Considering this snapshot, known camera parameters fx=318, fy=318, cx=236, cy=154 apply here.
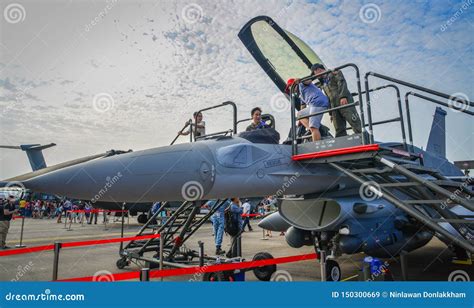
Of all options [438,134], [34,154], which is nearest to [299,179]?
[438,134]

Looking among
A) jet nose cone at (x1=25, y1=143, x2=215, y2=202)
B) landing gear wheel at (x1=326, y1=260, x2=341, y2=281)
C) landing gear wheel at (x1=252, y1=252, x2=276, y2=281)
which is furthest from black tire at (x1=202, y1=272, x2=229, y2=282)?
landing gear wheel at (x1=326, y1=260, x2=341, y2=281)

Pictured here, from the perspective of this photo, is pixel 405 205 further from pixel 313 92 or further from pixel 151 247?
pixel 151 247

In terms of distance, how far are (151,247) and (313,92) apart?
4458 millimetres

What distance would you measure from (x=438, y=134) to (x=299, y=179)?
7350 millimetres

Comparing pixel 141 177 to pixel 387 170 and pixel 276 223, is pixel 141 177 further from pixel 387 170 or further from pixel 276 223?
pixel 276 223

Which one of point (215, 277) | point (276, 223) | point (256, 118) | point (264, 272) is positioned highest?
point (256, 118)

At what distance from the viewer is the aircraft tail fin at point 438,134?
9516 mm

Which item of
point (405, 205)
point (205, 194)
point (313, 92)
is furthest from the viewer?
point (313, 92)

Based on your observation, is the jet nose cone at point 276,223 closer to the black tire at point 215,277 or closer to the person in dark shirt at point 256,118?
the person in dark shirt at point 256,118

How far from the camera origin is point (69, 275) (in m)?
6.09

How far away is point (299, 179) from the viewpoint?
456 centimetres

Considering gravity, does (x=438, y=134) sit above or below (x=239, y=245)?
above

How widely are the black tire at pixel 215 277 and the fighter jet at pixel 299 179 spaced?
4.00ft

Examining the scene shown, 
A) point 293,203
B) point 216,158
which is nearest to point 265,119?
point 293,203
